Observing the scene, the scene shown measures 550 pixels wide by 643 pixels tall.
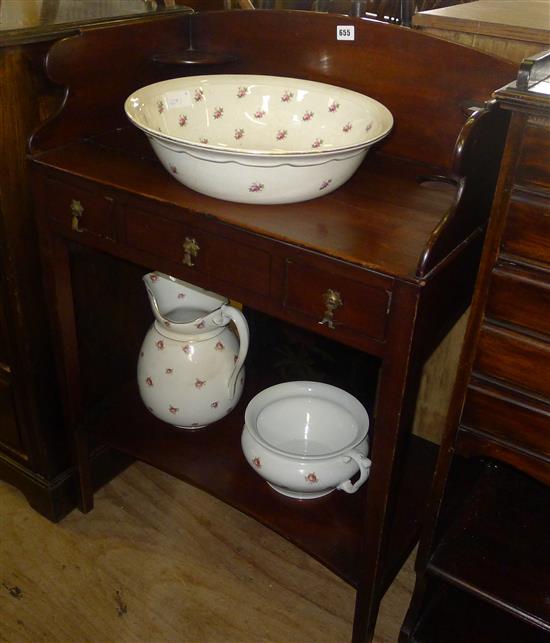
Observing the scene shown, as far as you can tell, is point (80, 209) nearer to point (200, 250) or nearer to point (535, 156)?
point (200, 250)

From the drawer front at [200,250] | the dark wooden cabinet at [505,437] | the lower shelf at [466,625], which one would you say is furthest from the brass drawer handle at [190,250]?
the lower shelf at [466,625]

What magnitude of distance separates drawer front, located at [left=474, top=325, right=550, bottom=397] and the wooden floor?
24.7 inches

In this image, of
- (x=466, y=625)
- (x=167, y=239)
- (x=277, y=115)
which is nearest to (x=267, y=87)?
(x=277, y=115)

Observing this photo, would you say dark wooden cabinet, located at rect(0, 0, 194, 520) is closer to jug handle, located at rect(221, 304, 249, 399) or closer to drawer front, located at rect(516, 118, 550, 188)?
jug handle, located at rect(221, 304, 249, 399)

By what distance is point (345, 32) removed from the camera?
1166 mm

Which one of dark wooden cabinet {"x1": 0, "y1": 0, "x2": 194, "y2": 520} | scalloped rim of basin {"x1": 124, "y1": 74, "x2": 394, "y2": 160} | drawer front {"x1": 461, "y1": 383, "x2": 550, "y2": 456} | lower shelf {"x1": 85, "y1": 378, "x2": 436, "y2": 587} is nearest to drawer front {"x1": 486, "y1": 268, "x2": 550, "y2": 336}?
drawer front {"x1": 461, "y1": 383, "x2": 550, "y2": 456}

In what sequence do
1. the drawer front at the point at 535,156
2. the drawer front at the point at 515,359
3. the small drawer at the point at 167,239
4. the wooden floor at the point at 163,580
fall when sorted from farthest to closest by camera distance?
the wooden floor at the point at 163,580
the small drawer at the point at 167,239
the drawer front at the point at 515,359
the drawer front at the point at 535,156

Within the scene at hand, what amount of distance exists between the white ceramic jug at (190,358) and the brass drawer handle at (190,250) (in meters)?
0.27

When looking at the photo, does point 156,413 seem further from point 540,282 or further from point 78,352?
point 540,282

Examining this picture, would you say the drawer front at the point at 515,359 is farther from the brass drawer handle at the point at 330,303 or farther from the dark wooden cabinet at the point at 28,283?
the dark wooden cabinet at the point at 28,283

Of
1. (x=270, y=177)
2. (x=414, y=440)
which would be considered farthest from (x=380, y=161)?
(x=414, y=440)

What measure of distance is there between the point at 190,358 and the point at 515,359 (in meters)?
0.63

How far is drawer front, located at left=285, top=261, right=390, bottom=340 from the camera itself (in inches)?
34.2

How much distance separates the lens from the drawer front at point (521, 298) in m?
0.83
